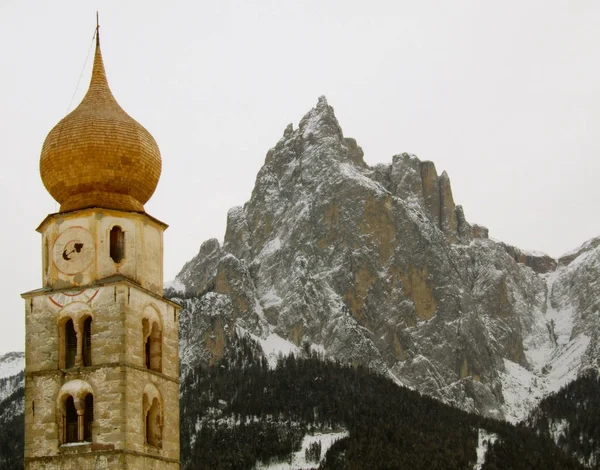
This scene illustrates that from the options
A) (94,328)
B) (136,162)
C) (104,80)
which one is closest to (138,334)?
(94,328)

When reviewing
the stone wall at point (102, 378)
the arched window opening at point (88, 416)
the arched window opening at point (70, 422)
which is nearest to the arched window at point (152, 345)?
the stone wall at point (102, 378)

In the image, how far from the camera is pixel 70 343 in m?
48.8

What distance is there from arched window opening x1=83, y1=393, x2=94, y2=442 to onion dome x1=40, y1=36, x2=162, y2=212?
278 inches

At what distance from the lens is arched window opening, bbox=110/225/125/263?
4944cm

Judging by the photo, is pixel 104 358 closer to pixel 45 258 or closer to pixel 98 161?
pixel 45 258

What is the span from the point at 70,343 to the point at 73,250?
11.2 feet

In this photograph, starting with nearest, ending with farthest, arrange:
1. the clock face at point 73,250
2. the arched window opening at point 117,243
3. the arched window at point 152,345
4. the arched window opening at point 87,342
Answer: the arched window opening at point 87,342
the clock face at point 73,250
the arched window opening at point 117,243
the arched window at point 152,345

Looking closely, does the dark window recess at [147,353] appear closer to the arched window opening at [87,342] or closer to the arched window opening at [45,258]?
the arched window opening at [87,342]

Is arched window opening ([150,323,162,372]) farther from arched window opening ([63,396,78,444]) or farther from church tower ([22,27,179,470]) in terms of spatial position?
arched window opening ([63,396,78,444])

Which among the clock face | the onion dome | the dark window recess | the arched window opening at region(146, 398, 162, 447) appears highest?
the onion dome

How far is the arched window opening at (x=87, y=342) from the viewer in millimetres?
48044

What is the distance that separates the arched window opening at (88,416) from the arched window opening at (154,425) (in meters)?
2.33

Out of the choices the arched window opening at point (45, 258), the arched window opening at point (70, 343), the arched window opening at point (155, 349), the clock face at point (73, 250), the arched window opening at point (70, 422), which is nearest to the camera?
the arched window opening at point (70, 422)

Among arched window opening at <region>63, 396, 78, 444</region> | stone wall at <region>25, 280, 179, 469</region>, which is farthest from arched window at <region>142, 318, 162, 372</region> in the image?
arched window opening at <region>63, 396, 78, 444</region>
